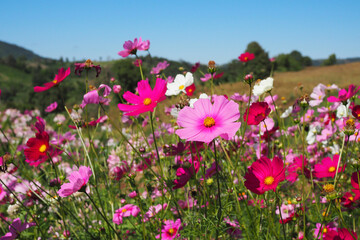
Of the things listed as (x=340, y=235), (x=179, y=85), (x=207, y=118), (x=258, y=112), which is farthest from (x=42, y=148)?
(x=340, y=235)

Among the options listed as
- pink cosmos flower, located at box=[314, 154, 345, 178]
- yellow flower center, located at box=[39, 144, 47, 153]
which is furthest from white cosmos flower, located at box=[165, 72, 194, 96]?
pink cosmos flower, located at box=[314, 154, 345, 178]

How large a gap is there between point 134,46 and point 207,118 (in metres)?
0.64

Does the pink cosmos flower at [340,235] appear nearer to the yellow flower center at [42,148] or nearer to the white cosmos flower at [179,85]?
the white cosmos flower at [179,85]

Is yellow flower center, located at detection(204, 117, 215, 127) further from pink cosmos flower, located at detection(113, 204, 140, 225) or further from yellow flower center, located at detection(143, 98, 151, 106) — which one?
pink cosmos flower, located at detection(113, 204, 140, 225)

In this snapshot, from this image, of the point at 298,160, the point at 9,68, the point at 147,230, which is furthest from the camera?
the point at 9,68

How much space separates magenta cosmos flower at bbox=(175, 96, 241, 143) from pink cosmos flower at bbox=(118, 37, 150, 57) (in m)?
0.55

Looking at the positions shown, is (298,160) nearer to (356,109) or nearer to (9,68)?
(356,109)

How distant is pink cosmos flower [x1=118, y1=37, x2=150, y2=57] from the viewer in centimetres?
121

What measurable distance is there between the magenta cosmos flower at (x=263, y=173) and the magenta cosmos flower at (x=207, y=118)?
17 cm

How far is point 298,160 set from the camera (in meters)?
1.39

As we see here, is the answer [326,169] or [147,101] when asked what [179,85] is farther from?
[326,169]

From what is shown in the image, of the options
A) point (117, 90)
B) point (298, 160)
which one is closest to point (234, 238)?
point (298, 160)

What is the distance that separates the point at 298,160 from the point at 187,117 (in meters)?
0.88

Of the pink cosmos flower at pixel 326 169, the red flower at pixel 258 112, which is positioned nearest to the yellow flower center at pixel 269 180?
the red flower at pixel 258 112
